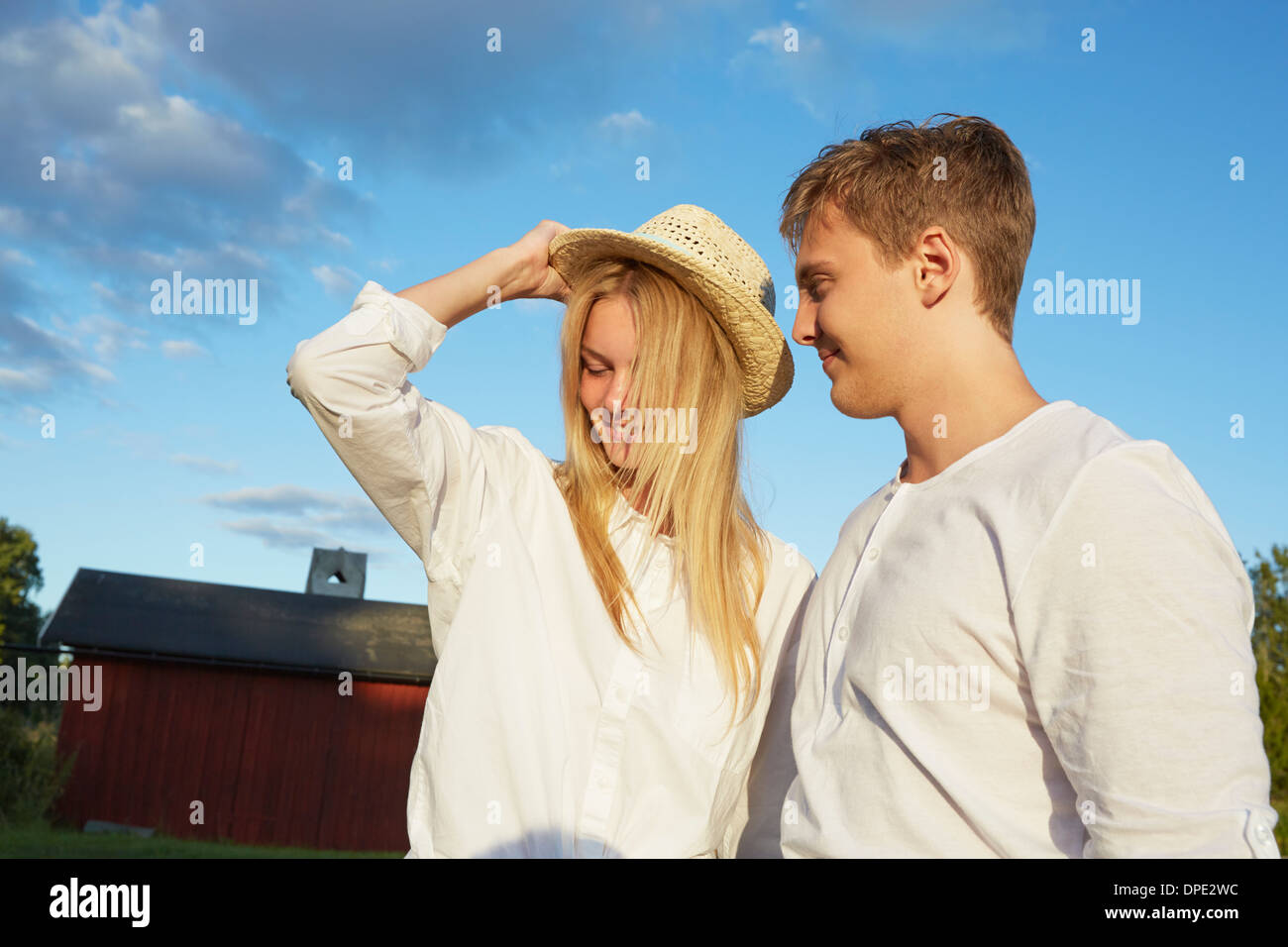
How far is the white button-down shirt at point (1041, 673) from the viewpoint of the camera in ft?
5.46

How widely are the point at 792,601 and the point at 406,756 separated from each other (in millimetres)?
21735

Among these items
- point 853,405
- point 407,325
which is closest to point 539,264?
point 407,325

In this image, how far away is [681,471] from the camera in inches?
122

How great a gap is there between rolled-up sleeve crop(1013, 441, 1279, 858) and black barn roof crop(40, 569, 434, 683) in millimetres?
21947

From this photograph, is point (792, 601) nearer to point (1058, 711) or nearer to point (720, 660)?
point (720, 660)

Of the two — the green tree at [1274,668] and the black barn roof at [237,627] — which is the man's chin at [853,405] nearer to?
the green tree at [1274,668]

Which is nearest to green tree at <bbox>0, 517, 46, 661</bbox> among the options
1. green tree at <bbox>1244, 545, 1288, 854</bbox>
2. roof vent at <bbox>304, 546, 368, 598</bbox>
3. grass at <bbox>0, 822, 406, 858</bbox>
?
roof vent at <bbox>304, 546, 368, 598</bbox>

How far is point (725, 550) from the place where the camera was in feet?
10.1

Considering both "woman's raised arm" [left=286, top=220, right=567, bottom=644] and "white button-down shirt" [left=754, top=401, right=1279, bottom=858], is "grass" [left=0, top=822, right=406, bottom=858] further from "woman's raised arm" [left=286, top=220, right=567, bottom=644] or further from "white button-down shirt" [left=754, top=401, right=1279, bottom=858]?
"white button-down shirt" [left=754, top=401, right=1279, bottom=858]

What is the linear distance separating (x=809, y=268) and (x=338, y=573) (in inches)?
1104

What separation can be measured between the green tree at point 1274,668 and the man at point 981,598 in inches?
460

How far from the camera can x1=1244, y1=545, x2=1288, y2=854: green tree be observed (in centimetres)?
1730

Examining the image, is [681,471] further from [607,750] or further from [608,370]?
[607,750]
